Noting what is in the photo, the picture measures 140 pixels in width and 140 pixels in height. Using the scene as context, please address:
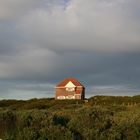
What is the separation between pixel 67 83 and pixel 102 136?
96584mm

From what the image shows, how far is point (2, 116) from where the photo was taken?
18.5 metres


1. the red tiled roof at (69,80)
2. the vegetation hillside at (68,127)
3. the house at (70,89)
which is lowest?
the vegetation hillside at (68,127)

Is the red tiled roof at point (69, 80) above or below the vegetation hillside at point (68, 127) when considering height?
above

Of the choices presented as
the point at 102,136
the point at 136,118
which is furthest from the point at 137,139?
the point at 136,118

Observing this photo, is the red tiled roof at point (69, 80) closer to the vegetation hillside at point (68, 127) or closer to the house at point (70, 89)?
the house at point (70, 89)

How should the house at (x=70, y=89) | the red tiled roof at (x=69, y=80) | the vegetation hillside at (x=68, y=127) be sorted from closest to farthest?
the vegetation hillside at (x=68, y=127) → the house at (x=70, y=89) → the red tiled roof at (x=69, y=80)

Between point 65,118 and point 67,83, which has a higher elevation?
point 67,83

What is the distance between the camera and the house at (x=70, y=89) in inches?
4341

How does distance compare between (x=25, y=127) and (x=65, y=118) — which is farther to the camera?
(x=65, y=118)

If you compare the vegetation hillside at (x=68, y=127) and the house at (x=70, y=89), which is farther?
the house at (x=70, y=89)

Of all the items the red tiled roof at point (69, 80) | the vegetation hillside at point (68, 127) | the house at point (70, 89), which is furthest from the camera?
the red tiled roof at point (69, 80)

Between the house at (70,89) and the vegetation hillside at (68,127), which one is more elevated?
the house at (70,89)

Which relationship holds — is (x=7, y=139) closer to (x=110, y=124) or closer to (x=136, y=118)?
(x=110, y=124)

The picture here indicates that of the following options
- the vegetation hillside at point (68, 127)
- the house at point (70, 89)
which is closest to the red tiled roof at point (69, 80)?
the house at point (70, 89)
